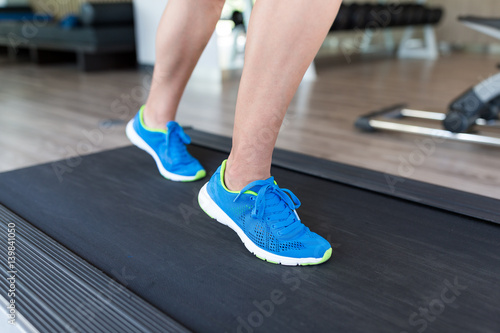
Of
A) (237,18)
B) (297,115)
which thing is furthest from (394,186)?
(237,18)

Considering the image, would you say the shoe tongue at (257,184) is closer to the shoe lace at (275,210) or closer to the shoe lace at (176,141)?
the shoe lace at (275,210)

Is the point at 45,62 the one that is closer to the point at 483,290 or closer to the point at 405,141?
the point at 405,141

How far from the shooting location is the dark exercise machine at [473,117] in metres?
1.61

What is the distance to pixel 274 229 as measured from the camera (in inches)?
28.1

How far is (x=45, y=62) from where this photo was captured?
4.18 m

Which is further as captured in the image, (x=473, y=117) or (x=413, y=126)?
(x=413, y=126)

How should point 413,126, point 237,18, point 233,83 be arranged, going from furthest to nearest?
point 237,18, point 233,83, point 413,126

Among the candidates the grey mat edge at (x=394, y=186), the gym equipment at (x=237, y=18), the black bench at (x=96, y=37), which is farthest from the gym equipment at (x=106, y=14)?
the grey mat edge at (x=394, y=186)

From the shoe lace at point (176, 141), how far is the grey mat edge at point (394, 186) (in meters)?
0.20

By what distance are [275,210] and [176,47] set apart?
509mm

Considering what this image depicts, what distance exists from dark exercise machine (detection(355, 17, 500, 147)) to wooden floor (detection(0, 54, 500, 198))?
4cm

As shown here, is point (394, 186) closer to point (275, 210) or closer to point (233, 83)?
point (275, 210)

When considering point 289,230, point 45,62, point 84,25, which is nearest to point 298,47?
point 289,230

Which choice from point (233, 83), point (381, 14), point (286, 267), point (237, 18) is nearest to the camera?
point (286, 267)
